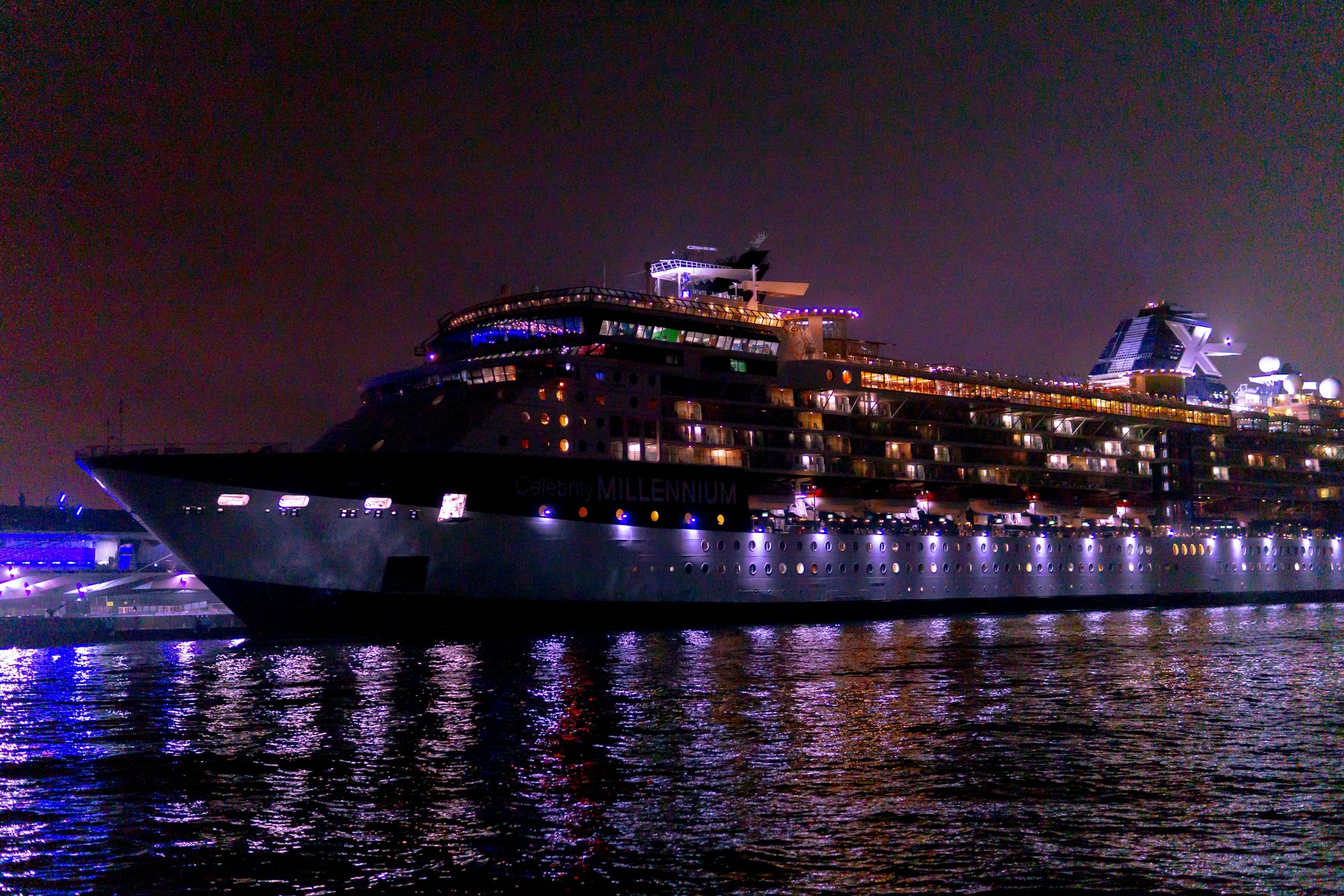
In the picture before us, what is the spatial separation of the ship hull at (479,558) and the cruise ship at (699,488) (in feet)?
0.33

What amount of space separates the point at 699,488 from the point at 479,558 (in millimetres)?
12271

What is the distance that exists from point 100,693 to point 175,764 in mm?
A: 13332

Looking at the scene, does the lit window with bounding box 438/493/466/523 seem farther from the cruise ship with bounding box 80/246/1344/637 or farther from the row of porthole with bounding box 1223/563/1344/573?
the row of porthole with bounding box 1223/563/1344/573

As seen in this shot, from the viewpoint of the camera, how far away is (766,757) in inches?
971

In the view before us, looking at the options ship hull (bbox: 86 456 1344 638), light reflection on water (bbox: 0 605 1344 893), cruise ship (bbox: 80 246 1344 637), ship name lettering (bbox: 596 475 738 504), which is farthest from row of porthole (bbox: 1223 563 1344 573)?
light reflection on water (bbox: 0 605 1344 893)

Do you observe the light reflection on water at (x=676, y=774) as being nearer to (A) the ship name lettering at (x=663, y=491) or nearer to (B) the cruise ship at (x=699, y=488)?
(B) the cruise ship at (x=699, y=488)

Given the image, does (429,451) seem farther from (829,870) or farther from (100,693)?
(829,870)

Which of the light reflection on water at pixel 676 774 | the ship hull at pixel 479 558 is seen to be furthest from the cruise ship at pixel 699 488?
the light reflection on water at pixel 676 774

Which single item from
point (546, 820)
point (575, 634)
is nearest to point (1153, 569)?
point (575, 634)

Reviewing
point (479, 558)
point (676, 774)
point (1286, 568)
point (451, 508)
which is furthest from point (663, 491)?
point (1286, 568)

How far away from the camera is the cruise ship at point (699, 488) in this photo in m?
47.0

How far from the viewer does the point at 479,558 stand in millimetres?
48438

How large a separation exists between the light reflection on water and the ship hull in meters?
4.86

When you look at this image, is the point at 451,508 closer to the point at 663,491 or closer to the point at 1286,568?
the point at 663,491
